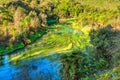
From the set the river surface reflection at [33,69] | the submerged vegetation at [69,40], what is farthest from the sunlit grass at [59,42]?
the river surface reflection at [33,69]

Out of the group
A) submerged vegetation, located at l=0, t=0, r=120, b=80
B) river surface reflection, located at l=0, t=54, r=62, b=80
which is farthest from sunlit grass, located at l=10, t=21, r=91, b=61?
river surface reflection, located at l=0, t=54, r=62, b=80

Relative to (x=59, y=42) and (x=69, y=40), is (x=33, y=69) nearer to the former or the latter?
(x=59, y=42)

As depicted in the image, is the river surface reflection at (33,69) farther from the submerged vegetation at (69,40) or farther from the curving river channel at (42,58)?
the submerged vegetation at (69,40)

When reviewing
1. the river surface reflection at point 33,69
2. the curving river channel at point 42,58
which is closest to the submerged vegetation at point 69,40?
the curving river channel at point 42,58

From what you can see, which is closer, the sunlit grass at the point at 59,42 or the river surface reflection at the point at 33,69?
the river surface reflection at the point at 33,69

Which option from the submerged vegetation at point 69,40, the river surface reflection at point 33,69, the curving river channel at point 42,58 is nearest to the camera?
the river surface reflection at point 33,69

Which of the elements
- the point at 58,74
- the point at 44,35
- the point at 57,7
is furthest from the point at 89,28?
the point at 57,7

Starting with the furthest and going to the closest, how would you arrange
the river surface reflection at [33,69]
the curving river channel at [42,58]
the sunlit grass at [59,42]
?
the sunlit grass at [59,42]
the curving river channel at [42,58]
the river surface reflection at [33,69]

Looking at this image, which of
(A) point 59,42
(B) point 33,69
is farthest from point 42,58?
(A) point 59,42
